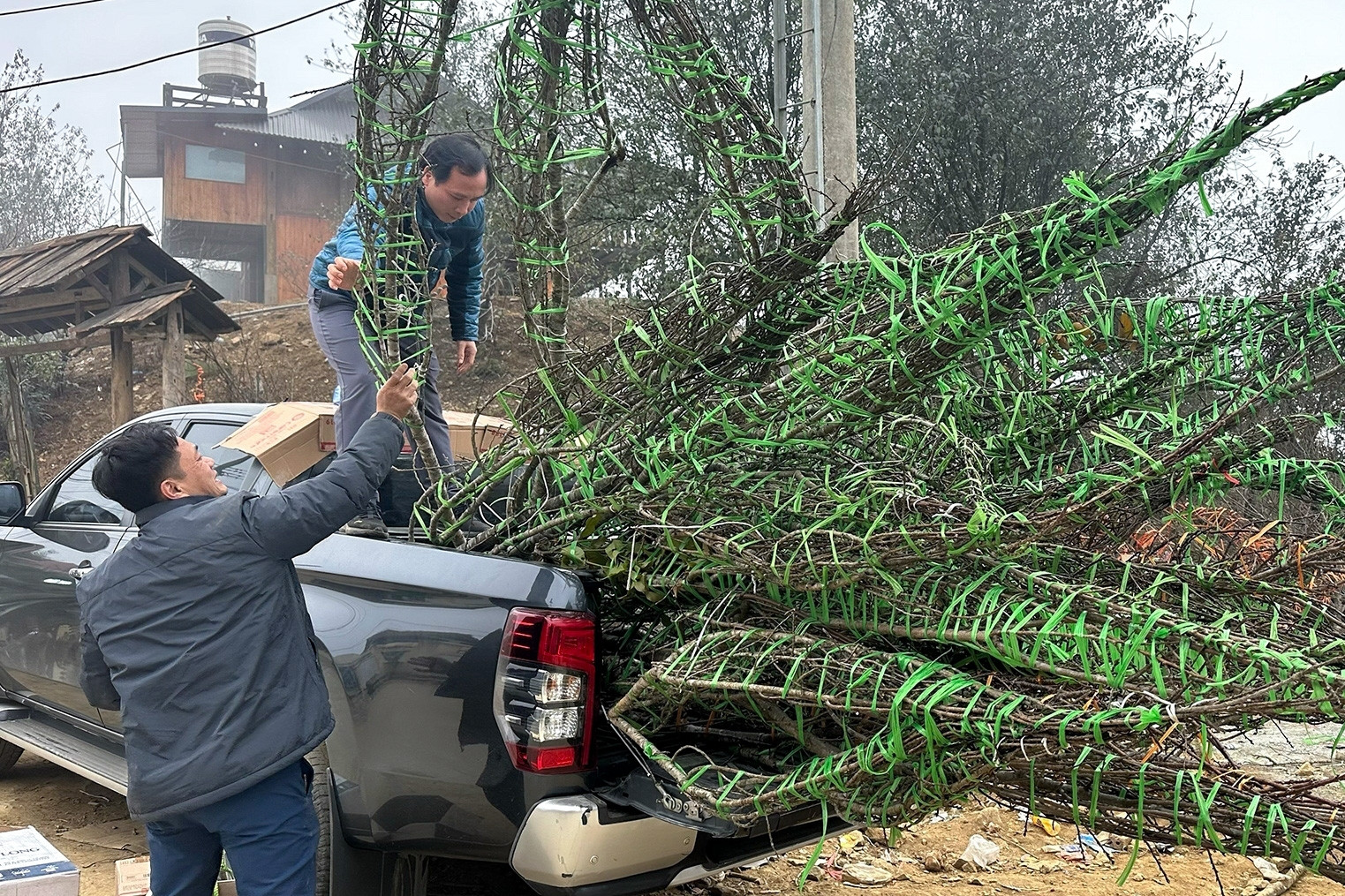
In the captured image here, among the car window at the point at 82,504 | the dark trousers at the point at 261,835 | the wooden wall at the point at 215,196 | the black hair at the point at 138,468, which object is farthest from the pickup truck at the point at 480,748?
the wooden wall at the point at 215,196

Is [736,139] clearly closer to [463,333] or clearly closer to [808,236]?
[808,236]

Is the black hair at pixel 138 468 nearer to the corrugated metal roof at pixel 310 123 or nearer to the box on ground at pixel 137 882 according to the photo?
the box on ground at pixel 137 882

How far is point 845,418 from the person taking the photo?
2.47 m

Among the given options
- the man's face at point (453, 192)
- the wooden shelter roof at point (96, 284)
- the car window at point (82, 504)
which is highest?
the wooden shelter roof at point (96, 284)

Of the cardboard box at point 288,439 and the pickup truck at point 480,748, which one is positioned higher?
the cardboard box at point 288,439

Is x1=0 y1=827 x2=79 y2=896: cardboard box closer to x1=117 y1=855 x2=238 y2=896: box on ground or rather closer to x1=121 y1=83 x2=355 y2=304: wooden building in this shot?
x1=117 y1=855 x2=238 y2=896: box on ground

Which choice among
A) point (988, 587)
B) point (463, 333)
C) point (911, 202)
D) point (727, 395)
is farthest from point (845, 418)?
point (911, 202)

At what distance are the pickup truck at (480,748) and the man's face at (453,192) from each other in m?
1.31

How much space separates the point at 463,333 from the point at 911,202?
9.34 metres

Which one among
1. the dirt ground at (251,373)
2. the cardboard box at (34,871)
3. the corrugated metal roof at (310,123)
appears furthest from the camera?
the corrugated metal roof at (310,123)

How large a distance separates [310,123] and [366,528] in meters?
34.5

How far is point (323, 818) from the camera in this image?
2.98 meters

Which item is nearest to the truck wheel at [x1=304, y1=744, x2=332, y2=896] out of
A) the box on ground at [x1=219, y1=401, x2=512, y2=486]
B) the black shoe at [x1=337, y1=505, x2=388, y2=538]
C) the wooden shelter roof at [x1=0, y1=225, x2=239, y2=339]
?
the black shoe at [x1=337, y1=505, x2=388, y2=538]

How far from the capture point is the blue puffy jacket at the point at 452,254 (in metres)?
3.79
